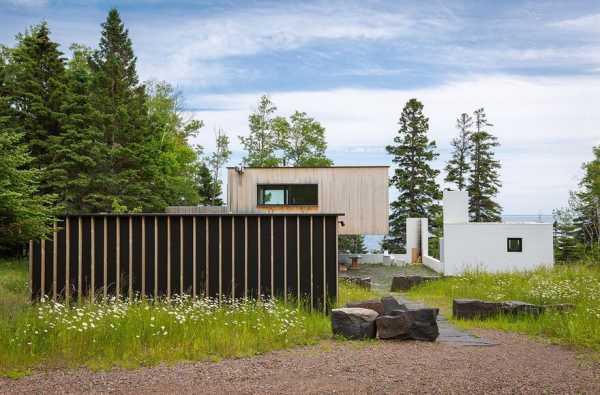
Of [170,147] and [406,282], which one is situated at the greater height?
[170,147]

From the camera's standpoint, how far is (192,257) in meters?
10.8

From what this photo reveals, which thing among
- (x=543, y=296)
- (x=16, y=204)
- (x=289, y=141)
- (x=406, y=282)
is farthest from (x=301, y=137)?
(x=16, y=204)

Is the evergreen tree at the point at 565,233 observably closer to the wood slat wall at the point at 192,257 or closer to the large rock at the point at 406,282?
the large rock at the point at 406,282

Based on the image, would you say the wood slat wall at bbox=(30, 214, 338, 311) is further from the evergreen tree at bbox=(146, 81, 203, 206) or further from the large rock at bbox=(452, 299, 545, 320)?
the evergreen tree at bbox=(146, 81, 203, 206)

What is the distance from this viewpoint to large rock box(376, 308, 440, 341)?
340 inches

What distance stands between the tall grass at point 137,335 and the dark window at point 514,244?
55.1 ft

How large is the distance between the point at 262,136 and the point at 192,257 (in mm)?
30191

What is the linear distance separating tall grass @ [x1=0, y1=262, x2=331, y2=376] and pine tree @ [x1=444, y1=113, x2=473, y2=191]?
35.0m

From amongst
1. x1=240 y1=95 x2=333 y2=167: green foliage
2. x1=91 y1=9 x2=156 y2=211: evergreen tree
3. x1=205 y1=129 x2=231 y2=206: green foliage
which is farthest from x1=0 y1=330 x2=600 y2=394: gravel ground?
x1=205 y1=129 x2=231 y2=206: green foliage

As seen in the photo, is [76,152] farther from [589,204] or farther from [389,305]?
[589,204]

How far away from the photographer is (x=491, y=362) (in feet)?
23.6

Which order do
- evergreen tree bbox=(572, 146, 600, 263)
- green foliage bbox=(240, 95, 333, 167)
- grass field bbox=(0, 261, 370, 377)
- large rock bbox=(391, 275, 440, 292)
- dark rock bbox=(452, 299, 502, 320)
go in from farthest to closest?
green foliage bbox=(240, 95, 333, 167) < evergreen tree bbox=(572, 146, 600, 263) < large rock bbox=(391, 275, 440, 292) < dark rock bbox=(452, 299, 502, 320) < grass field bbox=(0, 261, 370, 377)

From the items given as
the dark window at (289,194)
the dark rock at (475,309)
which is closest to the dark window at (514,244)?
the dark window at (289,194)

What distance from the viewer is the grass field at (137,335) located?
6.99 meters
